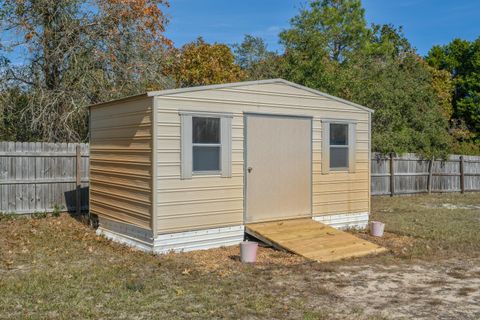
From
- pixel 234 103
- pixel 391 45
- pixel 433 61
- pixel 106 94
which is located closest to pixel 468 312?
pixel 234 103

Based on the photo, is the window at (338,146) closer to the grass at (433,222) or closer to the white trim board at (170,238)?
the grass at (433,222)

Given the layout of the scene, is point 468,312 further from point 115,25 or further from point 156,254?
point 115,25

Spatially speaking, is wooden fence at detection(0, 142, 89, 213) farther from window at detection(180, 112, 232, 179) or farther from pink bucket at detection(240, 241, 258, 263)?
pink bucket at detection(240, 241, 258, 263)

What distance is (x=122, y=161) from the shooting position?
905 cm

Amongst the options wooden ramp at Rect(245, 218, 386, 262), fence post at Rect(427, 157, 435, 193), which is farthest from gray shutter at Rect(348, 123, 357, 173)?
fence post at Rect(427, 157, 435, 193)

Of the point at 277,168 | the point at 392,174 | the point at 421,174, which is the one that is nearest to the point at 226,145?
the point at 277,168

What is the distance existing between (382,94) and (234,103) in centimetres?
1150

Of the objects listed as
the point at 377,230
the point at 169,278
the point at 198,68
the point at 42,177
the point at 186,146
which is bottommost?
the point at 169,278

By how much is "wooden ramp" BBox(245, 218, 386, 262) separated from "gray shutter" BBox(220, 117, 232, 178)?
1137 mm

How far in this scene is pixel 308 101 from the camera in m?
9.97

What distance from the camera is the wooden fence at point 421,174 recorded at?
17.4 metres

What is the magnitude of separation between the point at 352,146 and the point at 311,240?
3061 millimetres

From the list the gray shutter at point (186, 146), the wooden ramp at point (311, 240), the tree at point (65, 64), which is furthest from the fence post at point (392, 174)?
the gray shutter at point (186, 146)

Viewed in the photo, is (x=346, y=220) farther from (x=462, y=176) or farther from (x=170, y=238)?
(x=462, y=176)
